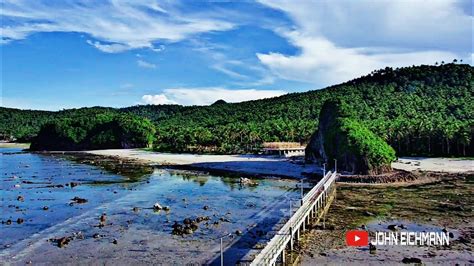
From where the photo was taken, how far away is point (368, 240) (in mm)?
38938

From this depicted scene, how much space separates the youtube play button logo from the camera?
3781 cm

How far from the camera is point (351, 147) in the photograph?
76562 millimetres

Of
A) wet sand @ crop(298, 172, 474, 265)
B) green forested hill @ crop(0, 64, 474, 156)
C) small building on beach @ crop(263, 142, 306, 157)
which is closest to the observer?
wet sand @ crop(298, 172, 474, 265)

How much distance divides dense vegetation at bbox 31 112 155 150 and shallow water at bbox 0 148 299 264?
9414 cm

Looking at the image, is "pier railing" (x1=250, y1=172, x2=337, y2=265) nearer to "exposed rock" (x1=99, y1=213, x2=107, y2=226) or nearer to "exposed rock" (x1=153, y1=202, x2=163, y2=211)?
"exposed rock" (x1=153, y1=202, x2=163, y2=211)

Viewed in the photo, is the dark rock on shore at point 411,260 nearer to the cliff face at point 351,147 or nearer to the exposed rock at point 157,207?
the exposed rock at point 157,207

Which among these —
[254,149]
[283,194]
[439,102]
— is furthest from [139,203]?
[439,102]

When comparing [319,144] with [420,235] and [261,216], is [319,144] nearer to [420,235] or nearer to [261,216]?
[261,216]

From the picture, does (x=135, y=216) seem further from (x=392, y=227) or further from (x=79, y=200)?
(x=392, y=227)

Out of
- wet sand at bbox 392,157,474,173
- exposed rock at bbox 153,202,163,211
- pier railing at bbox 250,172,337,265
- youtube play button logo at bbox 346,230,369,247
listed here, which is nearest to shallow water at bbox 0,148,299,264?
exposed rock at bbox 153,202,163,211

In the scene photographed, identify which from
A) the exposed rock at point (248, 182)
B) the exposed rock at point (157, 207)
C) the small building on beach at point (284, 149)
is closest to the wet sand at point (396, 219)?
the exposed rock at point (248, 182)

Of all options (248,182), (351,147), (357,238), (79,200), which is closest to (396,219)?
(357,238)

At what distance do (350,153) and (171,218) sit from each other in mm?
38604

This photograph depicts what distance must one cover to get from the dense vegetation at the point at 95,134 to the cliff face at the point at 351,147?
10552 cm
